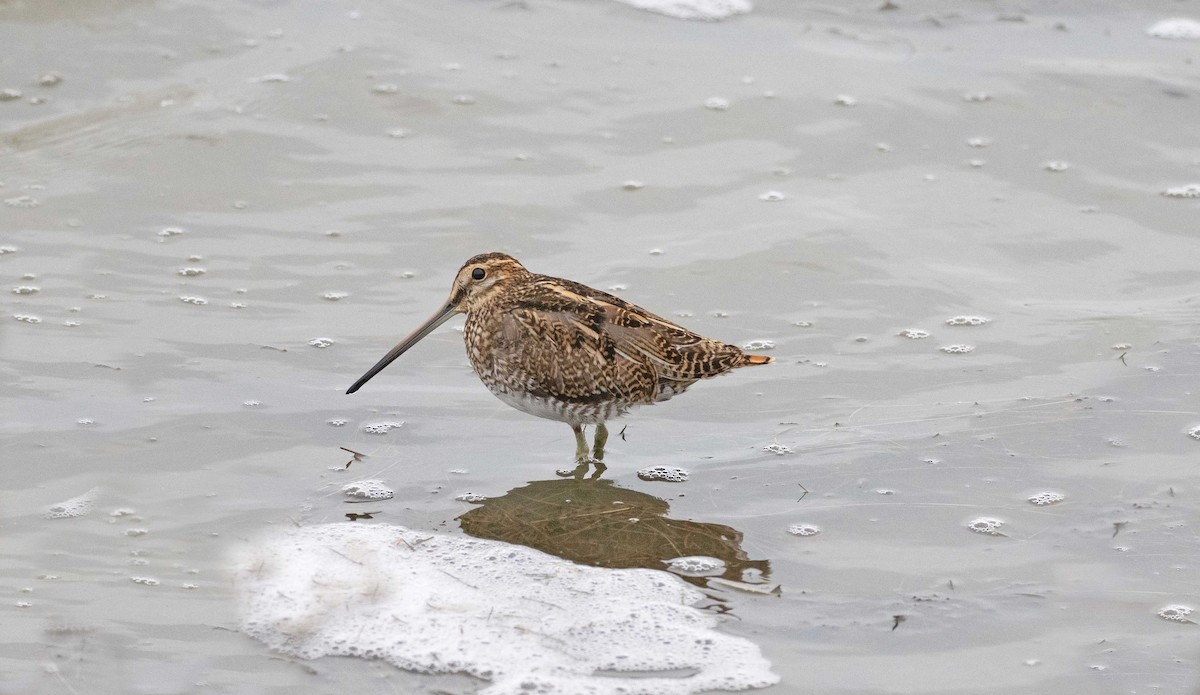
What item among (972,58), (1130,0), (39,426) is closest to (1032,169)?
(972,58)

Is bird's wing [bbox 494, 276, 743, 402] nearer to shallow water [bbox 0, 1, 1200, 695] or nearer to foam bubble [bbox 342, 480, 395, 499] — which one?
shallow water [bbox 0, 1, 1200, 695]

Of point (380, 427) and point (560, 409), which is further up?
point (560, 409)

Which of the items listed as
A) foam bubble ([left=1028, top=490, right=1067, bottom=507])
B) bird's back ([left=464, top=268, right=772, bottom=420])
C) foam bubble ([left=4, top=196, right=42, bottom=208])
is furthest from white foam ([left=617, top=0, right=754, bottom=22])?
foam bubble ([left=1028, top=490, right=1067, bottom=507])

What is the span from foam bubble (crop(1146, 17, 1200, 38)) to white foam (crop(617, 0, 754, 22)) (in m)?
2.82

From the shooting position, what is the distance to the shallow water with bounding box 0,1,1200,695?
15.5ft

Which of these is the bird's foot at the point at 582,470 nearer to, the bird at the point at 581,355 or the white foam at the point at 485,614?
the bird at the point at 581,355

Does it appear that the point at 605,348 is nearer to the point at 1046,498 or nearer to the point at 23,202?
the point at 1046,498

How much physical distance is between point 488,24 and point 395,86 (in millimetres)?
1131

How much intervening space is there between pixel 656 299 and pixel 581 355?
1631 mm

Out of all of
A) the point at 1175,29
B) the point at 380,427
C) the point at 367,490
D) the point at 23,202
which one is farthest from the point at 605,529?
the point at 1175,29

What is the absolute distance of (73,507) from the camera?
5262mm

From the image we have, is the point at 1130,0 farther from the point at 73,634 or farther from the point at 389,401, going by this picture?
the point at 73,634

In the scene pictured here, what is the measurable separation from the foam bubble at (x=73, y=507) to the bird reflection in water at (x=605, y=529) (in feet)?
4.29

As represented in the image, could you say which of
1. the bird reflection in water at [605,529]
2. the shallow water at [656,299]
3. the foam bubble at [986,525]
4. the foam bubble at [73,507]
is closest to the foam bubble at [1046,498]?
the shallow water at [656,299]
